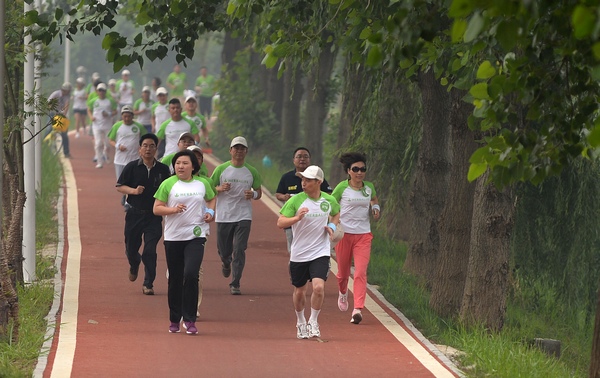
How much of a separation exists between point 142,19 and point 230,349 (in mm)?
3247

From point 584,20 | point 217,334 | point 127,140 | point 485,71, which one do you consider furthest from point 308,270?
point 127,140

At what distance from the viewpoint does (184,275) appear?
13328 mm

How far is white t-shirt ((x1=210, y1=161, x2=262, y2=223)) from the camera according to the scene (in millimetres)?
16422

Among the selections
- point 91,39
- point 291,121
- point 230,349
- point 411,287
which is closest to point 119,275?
point 411,287

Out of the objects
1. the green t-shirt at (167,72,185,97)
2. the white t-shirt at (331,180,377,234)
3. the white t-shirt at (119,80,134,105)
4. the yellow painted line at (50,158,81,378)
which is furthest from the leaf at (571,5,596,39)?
the green t-shirt at (167,72,185,97)

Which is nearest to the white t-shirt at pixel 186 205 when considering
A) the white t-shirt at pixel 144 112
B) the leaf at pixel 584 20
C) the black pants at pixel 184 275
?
the black pants at pixel 184 275

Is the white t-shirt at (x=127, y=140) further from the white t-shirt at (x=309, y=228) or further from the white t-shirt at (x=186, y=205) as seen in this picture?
the white t-shirt at (x=309, y=228)

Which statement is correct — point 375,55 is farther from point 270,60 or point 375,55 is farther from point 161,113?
point 161,113

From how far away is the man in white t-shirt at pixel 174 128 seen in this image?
2245 centimetres

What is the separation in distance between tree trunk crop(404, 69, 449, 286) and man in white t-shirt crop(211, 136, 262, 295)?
8.13ft

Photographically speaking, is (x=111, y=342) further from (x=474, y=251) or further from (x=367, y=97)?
(x=367, y=97)

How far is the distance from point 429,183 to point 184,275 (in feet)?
18.9

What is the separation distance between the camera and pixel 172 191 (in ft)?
44.1

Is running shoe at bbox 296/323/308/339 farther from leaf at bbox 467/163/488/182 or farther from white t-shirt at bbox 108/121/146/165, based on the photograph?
white t-shirt at bbox 108/121/146/165
